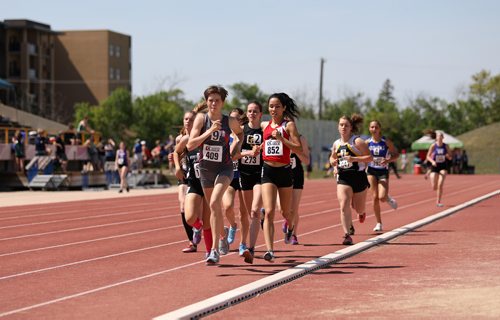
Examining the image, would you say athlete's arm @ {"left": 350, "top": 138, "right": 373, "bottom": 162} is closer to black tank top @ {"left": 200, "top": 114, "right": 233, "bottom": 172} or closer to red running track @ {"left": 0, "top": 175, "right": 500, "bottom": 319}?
red running track @ {"left": 0, "top": 175, "right": 500, "bottom": 319}

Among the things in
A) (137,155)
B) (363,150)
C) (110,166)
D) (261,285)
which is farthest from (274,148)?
(137,155)

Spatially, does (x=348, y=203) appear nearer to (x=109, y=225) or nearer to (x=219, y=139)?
(x=219, y=139)

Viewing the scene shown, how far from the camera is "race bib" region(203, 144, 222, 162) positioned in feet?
33.6

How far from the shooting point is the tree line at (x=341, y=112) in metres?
94.0

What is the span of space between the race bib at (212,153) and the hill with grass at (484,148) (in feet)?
223

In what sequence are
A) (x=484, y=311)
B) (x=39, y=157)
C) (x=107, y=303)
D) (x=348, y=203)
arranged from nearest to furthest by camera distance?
1. (x=484, y=311)
2. (x=107, y=303)
3. (x=348, y=203)
4. (x=39, y=157)

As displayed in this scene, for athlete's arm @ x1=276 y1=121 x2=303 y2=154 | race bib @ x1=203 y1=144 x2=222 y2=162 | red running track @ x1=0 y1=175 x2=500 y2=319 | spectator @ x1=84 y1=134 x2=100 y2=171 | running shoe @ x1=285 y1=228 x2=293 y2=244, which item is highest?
athlete's arm @ x1=276 y1=121 x2=303 y2=154

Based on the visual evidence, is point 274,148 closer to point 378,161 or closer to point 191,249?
point 191,249

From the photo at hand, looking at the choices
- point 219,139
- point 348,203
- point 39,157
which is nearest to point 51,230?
point 348,203

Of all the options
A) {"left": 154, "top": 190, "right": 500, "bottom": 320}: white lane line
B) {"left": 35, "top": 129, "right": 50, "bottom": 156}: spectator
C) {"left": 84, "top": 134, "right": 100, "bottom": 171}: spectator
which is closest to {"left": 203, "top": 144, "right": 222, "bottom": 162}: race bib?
{"left": 154, "top": 190, "right": 500, "bottom": 320}: white lane line

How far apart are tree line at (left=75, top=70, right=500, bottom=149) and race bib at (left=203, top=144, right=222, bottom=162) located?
8275cm

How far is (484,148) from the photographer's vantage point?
96688mm

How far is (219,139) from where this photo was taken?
10.2 m

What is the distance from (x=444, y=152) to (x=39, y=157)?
1738 cm
